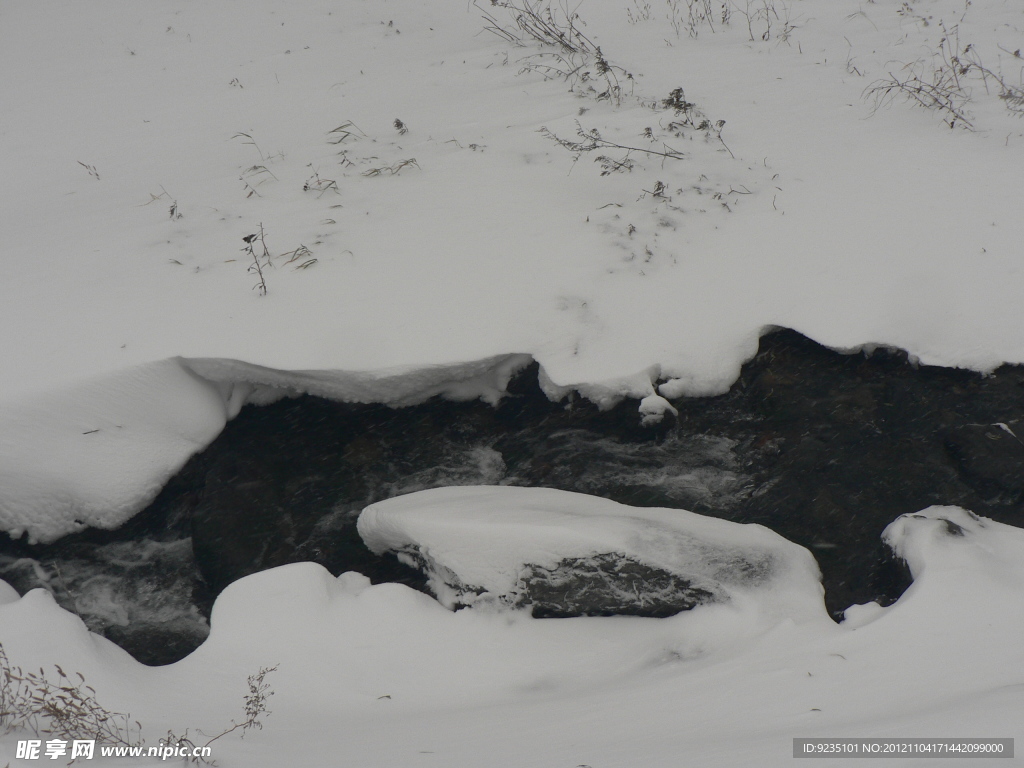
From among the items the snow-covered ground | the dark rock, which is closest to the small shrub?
the snow-covered ground

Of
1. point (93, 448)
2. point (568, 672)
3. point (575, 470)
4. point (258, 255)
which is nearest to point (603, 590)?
point (568, 672)

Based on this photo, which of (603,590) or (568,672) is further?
(603,590)

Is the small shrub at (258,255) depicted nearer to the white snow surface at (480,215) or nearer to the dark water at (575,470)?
the white snow surface at (480,215)

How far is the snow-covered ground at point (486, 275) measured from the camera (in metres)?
2.86

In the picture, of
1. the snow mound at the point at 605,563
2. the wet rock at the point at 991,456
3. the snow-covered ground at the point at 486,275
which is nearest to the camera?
the snow-covered ground at the point at 486,275

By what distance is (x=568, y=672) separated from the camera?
10.1ft

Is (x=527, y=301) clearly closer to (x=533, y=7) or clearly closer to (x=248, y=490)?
(x=248, y=490)

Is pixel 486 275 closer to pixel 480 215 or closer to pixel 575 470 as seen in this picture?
pixel 480 215

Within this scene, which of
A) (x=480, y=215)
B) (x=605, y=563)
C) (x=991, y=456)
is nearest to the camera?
(x=605, y=563)

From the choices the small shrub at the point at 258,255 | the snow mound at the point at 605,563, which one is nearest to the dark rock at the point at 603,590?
the snow mound at the point at 605,563

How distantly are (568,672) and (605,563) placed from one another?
514 mm

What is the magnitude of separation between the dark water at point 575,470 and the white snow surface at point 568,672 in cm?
32

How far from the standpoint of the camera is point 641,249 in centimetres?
469

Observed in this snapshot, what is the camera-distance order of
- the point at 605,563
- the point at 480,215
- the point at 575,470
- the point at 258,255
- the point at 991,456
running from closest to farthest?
the point at 605,563 < the point at 991,456 < the point at 575,470 < the point at 258,255 < the point at 480,215
